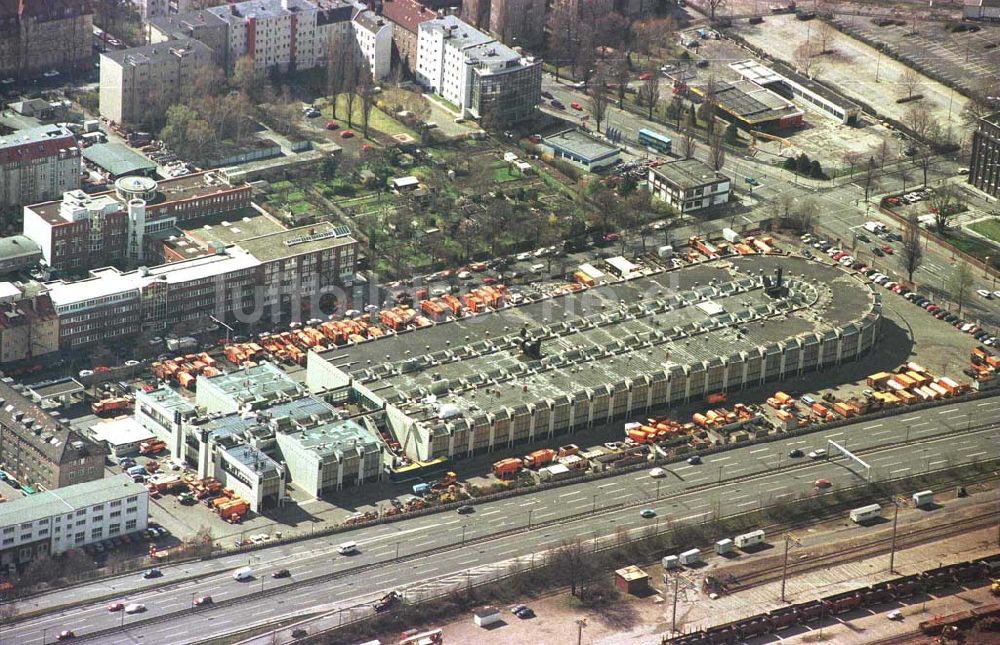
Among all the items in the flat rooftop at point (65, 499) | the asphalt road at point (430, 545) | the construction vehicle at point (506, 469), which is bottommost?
the asphalt road at point (430, 545)

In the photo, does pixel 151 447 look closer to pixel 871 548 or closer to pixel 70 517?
pixel 70 517

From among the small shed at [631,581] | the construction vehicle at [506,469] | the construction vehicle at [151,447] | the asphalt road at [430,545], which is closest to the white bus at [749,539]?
the asphalt road at [430,545]

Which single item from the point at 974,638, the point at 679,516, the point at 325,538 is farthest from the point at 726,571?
the point at 325,538

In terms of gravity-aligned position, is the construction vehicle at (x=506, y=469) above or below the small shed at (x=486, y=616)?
above

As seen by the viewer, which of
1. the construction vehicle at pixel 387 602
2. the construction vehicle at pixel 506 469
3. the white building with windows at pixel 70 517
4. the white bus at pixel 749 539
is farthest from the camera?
the construction vehicle at pixel 506 469

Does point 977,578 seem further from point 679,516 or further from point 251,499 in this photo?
point 251,499

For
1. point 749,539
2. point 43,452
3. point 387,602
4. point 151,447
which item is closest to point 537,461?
point 749,539

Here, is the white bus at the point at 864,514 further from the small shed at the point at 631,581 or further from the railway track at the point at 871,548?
the small shed at the point at 631,581
